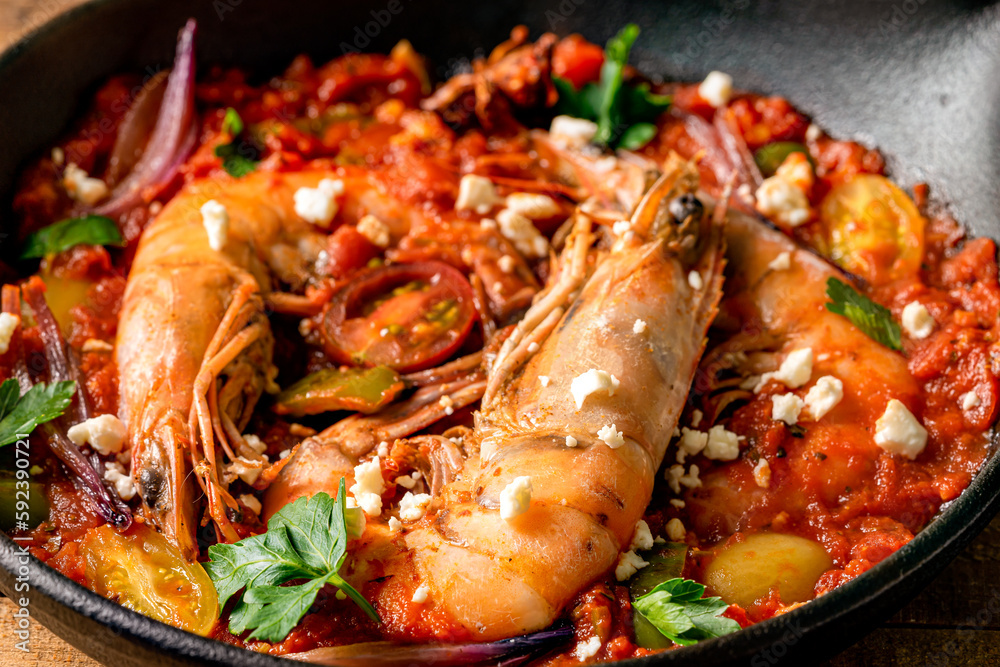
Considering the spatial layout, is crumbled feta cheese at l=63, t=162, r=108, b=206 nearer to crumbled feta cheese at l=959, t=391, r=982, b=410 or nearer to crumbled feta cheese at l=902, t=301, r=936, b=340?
crumbled feta cheese at l=902, t=301, r=936, b=340

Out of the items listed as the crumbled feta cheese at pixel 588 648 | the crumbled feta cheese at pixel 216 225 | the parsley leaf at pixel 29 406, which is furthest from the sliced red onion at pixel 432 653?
the crumbled feta cheese at pixel 216 225

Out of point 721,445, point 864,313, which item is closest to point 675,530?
point 721,445

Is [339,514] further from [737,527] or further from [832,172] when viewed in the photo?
[832,172]

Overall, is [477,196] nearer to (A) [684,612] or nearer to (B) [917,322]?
(B) [917,322]

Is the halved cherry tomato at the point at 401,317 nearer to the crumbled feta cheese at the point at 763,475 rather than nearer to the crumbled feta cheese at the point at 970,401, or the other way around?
the crumbled feta cheese at the point at 763,475

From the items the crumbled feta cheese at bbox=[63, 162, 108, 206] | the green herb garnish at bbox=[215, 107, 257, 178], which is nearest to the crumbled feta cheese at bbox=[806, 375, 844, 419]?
the green herb garnish at bbox=[215, 107, 257, 178]

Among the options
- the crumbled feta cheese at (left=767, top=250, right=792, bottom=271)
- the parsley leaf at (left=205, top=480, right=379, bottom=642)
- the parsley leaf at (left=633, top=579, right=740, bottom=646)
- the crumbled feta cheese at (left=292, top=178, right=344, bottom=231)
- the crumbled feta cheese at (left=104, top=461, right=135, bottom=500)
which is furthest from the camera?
the crumbled feta cheese at (left=292, top=178, right=344, bottom=231)
